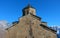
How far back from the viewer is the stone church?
2230 cm

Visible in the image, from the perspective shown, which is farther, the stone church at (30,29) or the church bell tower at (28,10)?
the church bell tower at (28,10)

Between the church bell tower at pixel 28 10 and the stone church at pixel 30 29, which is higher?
the church bell tower at pixel 28 10

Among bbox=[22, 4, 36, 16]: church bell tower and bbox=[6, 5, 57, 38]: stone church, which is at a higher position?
bbox=[22, 4, 36, 16]: church bell tower

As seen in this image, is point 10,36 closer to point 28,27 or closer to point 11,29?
point 11,29

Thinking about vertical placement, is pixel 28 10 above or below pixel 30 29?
above

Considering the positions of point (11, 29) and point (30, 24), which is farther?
point (11, 29)

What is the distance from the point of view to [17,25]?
23.9m

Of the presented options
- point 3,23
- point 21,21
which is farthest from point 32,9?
point 3,23

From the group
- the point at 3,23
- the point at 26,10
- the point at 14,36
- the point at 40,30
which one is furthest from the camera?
the point at 3,23

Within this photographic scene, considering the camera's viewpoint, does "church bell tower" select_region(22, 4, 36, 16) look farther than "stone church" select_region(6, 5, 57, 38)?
Yes

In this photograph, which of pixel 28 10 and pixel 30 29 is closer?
pixel 30 29

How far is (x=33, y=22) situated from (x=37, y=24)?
28.9 inches

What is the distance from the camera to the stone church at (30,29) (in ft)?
73.2

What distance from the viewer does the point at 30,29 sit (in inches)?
897
